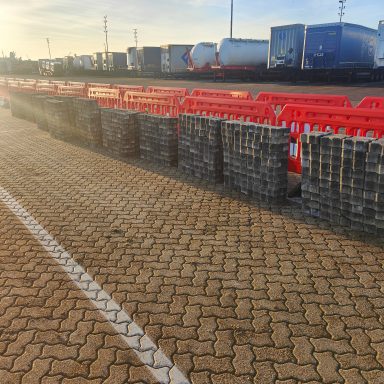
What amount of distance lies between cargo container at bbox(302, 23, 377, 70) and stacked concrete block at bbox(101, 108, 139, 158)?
81.8 ft

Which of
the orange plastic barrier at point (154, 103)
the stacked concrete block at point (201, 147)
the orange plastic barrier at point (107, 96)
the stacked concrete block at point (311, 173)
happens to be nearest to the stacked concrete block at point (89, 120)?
the orange plastic barrier at point (154, 103)

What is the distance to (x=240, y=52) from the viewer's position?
3981 centimetres

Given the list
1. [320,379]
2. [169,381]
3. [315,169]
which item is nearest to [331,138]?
[315,169]

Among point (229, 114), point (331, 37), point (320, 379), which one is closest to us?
point (320, 379)

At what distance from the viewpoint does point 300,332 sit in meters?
3.31

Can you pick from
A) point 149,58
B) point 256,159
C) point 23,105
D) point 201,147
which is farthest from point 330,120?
point 149,58

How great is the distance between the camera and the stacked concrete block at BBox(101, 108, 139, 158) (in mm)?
9875

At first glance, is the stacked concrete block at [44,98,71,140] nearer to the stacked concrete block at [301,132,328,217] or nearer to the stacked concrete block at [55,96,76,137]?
the stacked concrete block at [55,96,76,137]

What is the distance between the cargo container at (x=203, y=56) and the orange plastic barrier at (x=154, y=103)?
32834 millimetres

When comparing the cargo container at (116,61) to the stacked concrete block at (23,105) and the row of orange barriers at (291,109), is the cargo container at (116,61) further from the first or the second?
the row of orange barriers at (291,109)

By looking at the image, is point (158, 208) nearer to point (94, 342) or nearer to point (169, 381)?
point (94, 342)

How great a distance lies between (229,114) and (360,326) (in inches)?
241

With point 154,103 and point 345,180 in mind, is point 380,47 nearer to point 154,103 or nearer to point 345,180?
point 154,103

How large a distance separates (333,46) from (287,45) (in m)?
4.31
